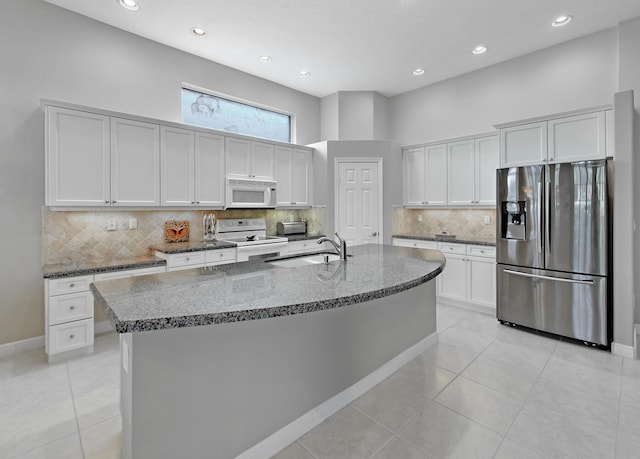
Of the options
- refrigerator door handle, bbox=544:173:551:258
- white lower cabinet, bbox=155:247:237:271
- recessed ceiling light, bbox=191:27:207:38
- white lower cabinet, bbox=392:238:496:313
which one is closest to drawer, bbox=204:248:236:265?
white lower cabinet, bbox=155:247:237:271

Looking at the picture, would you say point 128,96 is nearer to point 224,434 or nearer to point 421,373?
point 224,434

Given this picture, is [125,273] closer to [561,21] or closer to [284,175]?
[284,175]

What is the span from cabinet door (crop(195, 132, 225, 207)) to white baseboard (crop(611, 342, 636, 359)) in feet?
15.0

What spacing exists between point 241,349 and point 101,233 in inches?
113

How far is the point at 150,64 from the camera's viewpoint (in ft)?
12.6

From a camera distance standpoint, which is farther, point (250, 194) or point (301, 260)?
point (250, 194)

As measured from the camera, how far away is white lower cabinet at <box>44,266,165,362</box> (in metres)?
2.79

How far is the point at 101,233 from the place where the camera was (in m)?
3.51

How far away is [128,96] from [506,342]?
16.6 ft

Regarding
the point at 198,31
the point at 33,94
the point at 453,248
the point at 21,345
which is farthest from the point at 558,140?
the point at 21,345

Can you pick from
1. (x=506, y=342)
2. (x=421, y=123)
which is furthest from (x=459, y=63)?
(x=506, y=342)

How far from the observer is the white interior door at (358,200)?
512 centimetres

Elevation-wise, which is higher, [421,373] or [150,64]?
[150,64]

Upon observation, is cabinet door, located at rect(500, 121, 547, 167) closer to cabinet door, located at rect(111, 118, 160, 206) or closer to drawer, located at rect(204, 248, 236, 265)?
drawer, located at rect(204, 248, 236, 265)
